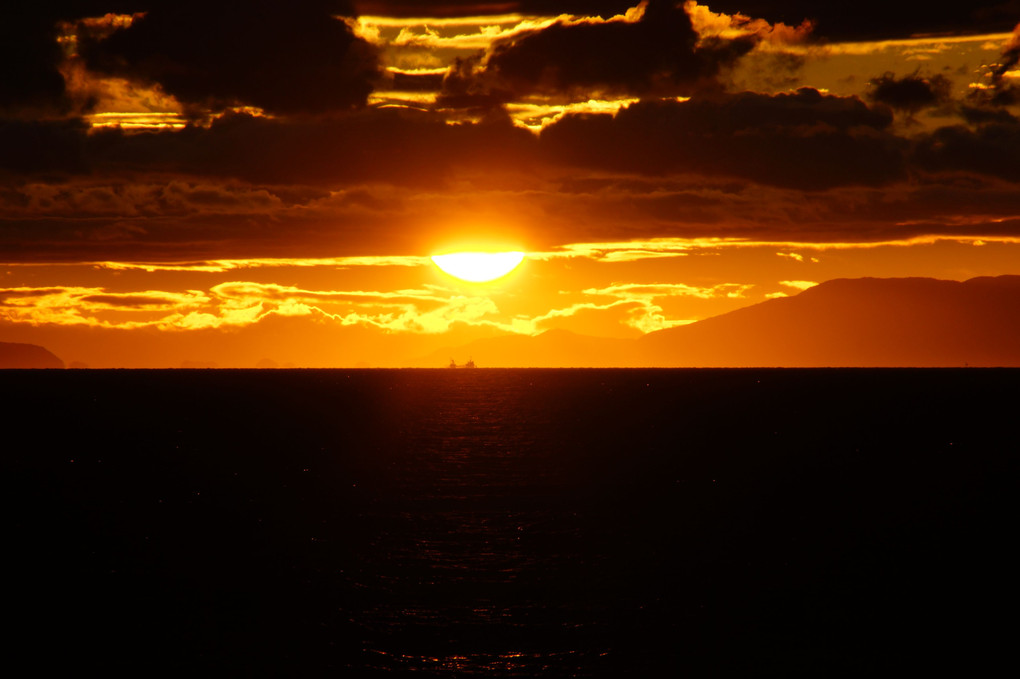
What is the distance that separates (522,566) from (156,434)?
4044 inches

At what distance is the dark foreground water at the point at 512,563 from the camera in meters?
35.9

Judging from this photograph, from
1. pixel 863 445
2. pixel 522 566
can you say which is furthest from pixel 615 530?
pixel 863 445

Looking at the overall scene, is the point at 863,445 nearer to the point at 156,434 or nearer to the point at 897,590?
the point at 897,590

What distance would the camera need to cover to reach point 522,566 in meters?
49.6

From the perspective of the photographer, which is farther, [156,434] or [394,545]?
[156,434]

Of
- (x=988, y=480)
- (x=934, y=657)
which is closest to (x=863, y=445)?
(x=988, y=480)

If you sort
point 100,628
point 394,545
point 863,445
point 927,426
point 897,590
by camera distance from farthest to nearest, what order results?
point 927,426 < point 863,445 < point 394,545 < point 897,590 < point 100,628

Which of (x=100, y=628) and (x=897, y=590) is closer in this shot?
(x=100, y=628)

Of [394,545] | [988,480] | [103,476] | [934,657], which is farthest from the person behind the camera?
[103,476]

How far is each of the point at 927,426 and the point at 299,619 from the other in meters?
133

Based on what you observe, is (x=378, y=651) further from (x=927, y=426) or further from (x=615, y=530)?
(x=927, y=426)

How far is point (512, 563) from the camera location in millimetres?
50344

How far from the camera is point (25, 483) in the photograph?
82.6 m

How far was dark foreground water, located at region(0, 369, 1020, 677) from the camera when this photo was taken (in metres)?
35.9
